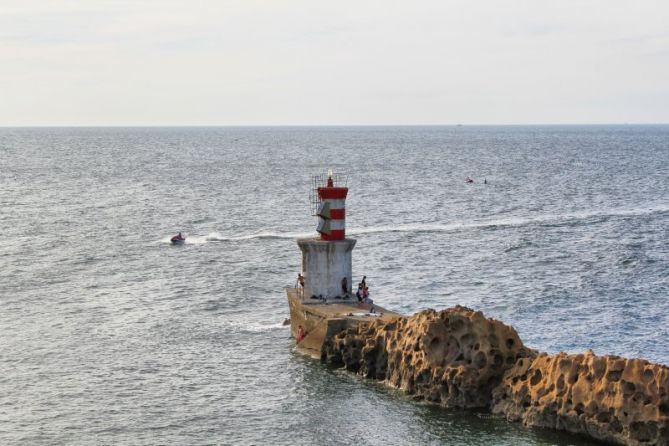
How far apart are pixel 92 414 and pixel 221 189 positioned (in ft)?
312

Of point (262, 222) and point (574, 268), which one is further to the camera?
point (262, 222)

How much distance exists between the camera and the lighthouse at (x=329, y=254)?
160ft

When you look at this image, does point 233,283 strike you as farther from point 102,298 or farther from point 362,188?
point 362,188

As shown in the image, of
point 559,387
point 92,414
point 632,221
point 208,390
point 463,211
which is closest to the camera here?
point 559,387

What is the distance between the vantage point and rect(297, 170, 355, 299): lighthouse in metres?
48.7

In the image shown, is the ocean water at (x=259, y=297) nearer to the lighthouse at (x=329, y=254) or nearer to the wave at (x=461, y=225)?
the wave at (x=461, y=225)

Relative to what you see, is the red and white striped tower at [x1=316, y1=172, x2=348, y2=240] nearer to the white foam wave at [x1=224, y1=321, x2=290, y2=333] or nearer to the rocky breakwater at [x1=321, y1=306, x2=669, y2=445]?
the white foam wave at [x1=224, y1=321, x2=290, y2=333]

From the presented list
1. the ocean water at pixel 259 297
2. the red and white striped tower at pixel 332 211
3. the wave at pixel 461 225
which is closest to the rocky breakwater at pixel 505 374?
the ocean water at pixel 259 297

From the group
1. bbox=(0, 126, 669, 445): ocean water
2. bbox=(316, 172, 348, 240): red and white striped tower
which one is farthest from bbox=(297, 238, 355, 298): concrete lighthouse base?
bbox=(0, 126, 669, 445): ocean water

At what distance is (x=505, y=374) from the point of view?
37.0 metres

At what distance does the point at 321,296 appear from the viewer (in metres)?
48.8

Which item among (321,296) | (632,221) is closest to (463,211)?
(632,221)

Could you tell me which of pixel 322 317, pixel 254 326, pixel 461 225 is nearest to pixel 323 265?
pixel 322 317

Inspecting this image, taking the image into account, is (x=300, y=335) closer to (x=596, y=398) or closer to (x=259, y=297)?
(x=259, y=297)
